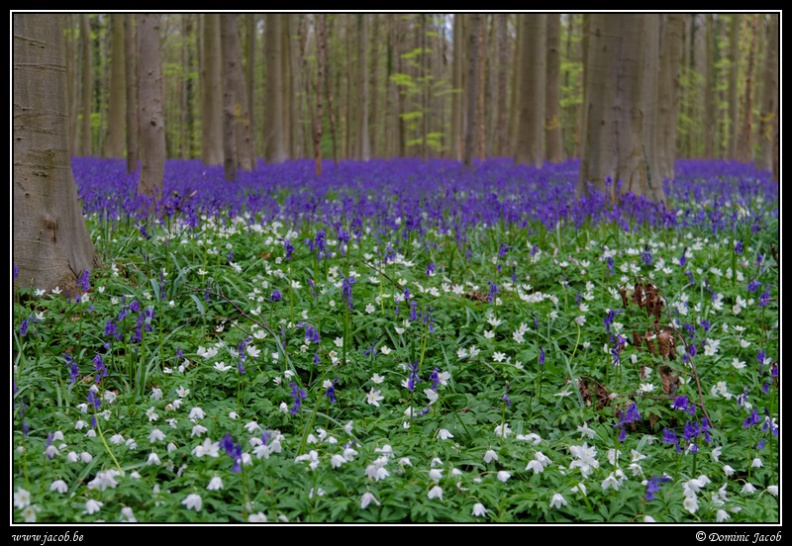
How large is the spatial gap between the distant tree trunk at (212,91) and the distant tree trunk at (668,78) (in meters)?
9.65

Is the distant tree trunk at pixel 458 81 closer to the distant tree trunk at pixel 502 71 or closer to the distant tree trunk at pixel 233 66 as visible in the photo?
the distant tree trunk at pixel 502 71

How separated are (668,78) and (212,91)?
10867 millimetres

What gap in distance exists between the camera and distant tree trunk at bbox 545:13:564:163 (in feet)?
65.0

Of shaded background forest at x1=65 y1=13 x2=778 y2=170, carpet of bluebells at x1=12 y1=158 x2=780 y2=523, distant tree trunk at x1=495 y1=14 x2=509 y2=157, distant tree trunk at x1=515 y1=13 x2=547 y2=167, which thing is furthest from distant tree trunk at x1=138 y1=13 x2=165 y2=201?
distant tree trunk at x1=495 y1=14 x2=509 y2=157

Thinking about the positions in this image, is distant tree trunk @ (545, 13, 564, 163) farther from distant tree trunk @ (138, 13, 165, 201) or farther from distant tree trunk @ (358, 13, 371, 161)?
distant tree trunk @ (138, 13, 165, 201)

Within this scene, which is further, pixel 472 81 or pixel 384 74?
pixel 384 74

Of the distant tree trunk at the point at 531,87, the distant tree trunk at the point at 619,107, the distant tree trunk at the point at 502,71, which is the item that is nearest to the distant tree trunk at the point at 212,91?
the distant tree trunk at the point at 531,87

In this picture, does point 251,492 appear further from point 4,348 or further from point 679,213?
point 679,213

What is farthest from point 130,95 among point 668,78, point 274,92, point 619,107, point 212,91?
point 619,107

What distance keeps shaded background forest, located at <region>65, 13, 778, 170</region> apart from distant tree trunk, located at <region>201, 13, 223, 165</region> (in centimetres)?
4

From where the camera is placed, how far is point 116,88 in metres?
22.0

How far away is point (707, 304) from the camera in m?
5.42

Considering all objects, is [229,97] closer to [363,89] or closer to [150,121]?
[150,121]

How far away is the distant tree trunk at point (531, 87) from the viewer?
1902 centimetres
